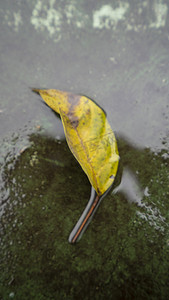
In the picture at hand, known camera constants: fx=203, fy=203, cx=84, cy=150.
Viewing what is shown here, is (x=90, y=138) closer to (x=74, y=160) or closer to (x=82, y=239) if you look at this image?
(x=74, y=160)

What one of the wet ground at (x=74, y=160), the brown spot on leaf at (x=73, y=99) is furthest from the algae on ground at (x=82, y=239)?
the brown spot on leaf at (x=73, y=99)

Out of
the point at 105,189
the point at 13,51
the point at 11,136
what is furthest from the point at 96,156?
the point at 13,51

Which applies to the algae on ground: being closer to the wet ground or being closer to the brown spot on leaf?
the wet ground

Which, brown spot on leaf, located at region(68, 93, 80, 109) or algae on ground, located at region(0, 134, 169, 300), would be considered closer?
algae on ground, located at region(0, 134, 169, 300)

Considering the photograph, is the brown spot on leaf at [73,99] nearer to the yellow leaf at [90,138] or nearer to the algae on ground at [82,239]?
the yellow leaf at [90,138]

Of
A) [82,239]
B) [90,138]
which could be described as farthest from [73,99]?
[82,239]

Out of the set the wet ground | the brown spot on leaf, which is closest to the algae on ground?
the wet ground
